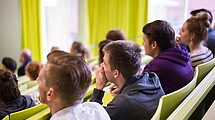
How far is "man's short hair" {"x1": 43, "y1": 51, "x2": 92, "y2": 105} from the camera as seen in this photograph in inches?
41.6

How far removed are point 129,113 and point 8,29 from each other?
561 centimetres

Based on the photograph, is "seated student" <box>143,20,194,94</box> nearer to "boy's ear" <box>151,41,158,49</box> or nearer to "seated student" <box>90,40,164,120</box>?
"boy's ear" <box>151,41,158,49</box>

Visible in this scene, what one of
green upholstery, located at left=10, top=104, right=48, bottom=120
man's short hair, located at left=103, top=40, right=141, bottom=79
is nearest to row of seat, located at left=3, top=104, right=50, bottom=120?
green upholstery, located at left=10, top=104, right=48, bottom=120

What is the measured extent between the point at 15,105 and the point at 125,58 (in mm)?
1024

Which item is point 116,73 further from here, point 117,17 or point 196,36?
point 117,17

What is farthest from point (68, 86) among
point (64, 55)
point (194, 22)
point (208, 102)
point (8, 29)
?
point (8, 29)

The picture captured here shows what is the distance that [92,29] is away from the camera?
7.48m

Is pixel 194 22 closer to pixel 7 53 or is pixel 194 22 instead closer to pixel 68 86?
pixel 68 86

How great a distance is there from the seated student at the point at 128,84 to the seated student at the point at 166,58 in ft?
1.09

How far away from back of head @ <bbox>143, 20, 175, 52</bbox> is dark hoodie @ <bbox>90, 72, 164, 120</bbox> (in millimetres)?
754

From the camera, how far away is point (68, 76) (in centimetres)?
105

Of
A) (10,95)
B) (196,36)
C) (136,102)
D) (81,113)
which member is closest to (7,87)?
(10,95)

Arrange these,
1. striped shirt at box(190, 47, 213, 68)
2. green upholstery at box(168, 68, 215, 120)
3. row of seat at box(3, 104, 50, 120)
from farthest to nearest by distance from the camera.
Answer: striped shirt at box(190, 47, 213, 68) → row of seat at box(3, 104, 50, 120) → green upholstery at box(168, 68, 215, 120)

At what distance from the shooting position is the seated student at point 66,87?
1.06 meters
